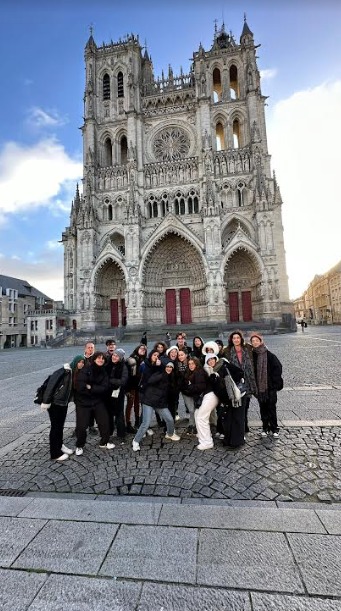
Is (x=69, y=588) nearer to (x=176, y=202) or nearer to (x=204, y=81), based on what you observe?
(x=176, y=202)

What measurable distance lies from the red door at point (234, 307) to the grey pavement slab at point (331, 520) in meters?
27.8

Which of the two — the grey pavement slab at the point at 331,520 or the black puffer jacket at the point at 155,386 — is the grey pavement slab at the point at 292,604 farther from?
the black puffer jacket at the point at 155,386

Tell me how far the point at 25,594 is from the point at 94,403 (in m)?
2.23

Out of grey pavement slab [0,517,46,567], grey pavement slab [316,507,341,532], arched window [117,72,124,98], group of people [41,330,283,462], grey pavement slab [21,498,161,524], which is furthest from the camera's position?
arched window [117,72,124,98]

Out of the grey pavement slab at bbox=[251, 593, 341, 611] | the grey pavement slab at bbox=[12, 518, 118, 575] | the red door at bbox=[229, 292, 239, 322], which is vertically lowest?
the grey pavement slab at bbox=[12, 518, 118, 575]

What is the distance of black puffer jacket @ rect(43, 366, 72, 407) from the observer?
348cm

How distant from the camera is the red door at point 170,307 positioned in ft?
98.7

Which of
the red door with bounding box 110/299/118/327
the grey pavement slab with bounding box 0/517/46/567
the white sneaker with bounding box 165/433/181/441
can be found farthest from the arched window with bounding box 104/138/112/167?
the grey pavement slab with bounding box 0/517/46/567

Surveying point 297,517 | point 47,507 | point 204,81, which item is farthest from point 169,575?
point 204,81

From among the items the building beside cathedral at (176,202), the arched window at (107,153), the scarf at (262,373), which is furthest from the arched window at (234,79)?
the scarf at (262,373)

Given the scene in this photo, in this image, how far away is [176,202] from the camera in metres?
29.4

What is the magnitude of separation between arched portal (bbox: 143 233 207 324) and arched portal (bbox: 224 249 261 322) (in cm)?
322

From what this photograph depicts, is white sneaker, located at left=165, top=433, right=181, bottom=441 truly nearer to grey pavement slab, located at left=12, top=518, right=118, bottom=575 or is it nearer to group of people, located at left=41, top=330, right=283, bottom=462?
group of people, located at left=41, top=330, right=283, bottom=462

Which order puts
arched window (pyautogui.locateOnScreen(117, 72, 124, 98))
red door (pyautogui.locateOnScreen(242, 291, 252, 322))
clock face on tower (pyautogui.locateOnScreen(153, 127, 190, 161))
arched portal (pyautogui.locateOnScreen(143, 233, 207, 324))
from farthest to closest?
arched window (pyautogui.locateOnScreen(117, 72, 124, 98))
clock face on tower (pyautogui.locateOnScreen(153, 127, 190, 161))
red door (pyautogui.locateOnScreen(242, 291, 252, 322))
arched portal (pyautogui.locateOnScreen(143, 233, 207, 324))
